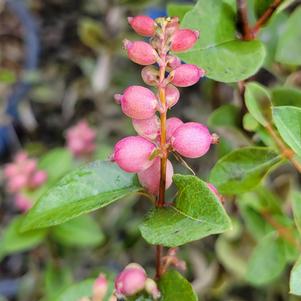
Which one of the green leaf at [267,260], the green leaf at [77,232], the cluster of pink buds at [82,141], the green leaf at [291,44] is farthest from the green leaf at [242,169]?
the cluster of pink buds at [82,141]

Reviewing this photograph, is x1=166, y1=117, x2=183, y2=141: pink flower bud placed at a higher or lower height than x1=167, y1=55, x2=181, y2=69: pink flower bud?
lower

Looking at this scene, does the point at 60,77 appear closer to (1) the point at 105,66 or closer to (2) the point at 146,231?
(1) the point at 105,66

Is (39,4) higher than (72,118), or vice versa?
(39,4)

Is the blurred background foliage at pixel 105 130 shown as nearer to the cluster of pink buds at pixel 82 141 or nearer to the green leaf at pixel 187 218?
the cluster of pink buds at pixel 82 141

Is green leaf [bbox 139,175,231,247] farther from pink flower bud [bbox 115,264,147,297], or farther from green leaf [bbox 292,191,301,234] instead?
green leaf [bbox 292,191,301,234]

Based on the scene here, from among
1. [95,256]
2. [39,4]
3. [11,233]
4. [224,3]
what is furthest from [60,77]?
[224,3]

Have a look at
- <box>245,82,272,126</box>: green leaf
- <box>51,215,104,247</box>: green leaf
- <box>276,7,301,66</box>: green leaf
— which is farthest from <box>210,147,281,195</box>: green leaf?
<box>51,215,104,247</box>: green leaf
